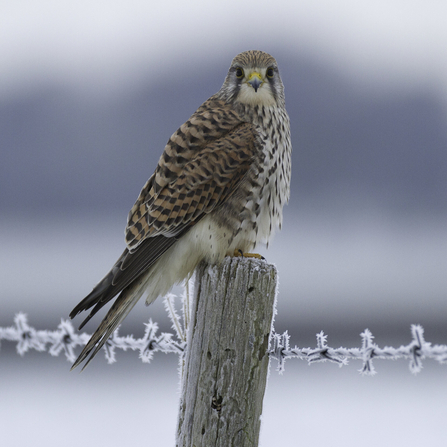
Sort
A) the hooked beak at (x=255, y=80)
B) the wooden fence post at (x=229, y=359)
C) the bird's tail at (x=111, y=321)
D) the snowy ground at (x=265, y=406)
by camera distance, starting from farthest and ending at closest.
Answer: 1. the snowy ground at (x=265, y=406)
2. the hooked beak at (x=255, y=80)
3. the bird's tail at (x=111, y=321)
4. the wooden fence post at (x=229, y=359)

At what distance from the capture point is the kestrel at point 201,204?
260 centimetres

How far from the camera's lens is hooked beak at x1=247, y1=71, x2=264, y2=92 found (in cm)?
290

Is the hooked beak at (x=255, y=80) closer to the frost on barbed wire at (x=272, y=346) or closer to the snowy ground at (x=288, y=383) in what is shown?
the frost on barbed wire at (x=272, y=346)

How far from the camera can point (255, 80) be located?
9.57 ft

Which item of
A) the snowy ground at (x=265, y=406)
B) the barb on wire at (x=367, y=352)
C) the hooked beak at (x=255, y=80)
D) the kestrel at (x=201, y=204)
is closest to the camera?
the barb on wire at (x=367, y=352)

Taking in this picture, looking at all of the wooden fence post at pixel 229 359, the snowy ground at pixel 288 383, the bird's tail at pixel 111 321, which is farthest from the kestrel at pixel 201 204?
the snowy ground at pixel 288 383

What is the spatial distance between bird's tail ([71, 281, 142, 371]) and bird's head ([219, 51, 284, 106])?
3.41 ft

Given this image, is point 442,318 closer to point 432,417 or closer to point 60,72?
point 432,417

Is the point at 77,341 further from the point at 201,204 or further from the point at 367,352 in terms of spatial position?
the point at 367,352

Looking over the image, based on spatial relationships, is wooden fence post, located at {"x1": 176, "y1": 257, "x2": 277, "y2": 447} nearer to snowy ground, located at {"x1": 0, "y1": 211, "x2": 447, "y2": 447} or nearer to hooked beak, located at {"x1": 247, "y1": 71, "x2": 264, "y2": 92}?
snowy ground, located at {"x1": 0, "y1": 211, "x2": 447, "y2": 447}

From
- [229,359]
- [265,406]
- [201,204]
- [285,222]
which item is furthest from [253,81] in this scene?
[285,222]

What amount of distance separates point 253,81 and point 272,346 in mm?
1317

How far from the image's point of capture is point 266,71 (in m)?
3.03

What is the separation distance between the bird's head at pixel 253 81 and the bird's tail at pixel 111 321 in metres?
1.04
